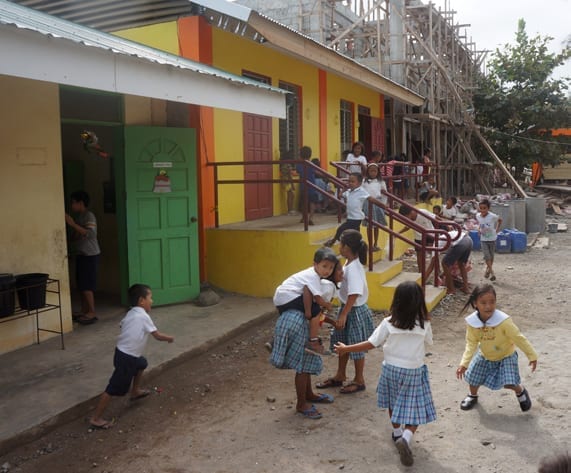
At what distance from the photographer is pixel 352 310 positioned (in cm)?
480

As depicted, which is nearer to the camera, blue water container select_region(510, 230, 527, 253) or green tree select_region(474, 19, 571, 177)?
blue water container select_region(510, 230, 527, 253)

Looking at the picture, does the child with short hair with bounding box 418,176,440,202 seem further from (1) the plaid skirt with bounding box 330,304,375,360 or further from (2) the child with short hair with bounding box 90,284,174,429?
(2) the child with short hair with bounding box 90,284,174,429

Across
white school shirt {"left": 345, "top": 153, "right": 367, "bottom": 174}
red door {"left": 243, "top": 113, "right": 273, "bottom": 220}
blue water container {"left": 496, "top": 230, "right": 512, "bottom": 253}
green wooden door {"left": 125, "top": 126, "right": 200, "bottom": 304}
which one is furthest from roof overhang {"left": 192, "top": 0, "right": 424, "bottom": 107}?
blue water container {"left": 496, "top": 230, "right": 512, "bottom": 253}

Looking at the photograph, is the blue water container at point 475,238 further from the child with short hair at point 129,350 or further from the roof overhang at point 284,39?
the child with short hair at point 129,350

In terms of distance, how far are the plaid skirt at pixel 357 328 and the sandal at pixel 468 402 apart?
85 cm

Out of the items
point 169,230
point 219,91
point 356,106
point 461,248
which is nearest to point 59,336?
point 169,230

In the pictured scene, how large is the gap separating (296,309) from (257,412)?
0.91m

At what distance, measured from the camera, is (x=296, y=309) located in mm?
4270

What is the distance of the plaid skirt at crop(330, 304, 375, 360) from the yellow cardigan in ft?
2.58

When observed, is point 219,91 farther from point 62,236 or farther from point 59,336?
point 59,336

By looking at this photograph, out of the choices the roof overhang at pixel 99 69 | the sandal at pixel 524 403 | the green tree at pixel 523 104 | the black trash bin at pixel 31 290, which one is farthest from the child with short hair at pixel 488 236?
the green tree at pixel 523 104

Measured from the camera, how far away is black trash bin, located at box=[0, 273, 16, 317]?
5.06 meters

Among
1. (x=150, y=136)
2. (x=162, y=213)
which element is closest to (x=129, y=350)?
(x=162, y=213)

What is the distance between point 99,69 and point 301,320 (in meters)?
2.25
